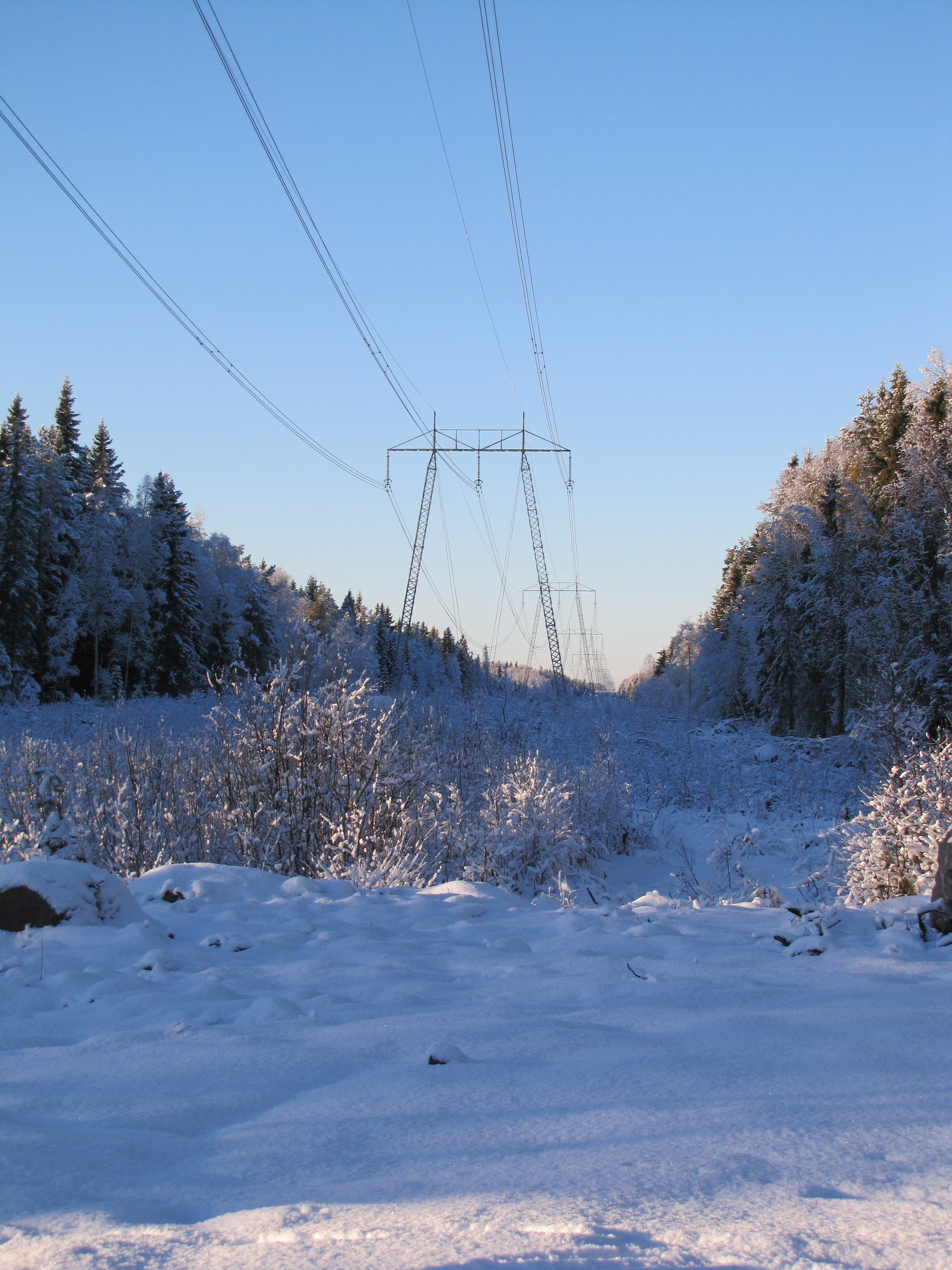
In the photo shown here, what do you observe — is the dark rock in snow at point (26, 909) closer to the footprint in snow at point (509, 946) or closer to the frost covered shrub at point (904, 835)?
the footprint in snow at point (509, 946)

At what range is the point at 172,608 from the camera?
1722 inches

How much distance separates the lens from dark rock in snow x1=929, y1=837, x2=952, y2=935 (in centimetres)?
509

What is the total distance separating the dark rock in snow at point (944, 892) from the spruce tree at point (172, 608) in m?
41.7

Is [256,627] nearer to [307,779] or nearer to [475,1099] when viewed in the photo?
[307,779]

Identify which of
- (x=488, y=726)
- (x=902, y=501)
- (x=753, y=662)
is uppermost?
(x=902, y=501)

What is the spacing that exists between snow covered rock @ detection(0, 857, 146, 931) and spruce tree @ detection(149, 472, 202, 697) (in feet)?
129

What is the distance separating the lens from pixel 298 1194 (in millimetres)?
2055

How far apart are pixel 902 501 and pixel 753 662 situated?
15296mm

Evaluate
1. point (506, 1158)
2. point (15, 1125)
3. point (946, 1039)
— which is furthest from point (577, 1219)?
point (946, 1039)

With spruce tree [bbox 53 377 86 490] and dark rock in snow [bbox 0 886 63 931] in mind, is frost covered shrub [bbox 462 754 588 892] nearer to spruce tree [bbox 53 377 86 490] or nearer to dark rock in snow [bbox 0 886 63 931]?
dark rock in snow [bbox 0 886 63 931]

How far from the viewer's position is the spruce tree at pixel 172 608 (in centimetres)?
4316

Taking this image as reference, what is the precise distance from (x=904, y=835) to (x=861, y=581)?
2508 centimetres

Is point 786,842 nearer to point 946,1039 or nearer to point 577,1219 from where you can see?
point 946,1039

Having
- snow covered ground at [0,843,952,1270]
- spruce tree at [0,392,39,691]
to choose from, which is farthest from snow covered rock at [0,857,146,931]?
spruce tree at [0,392,39,691]
